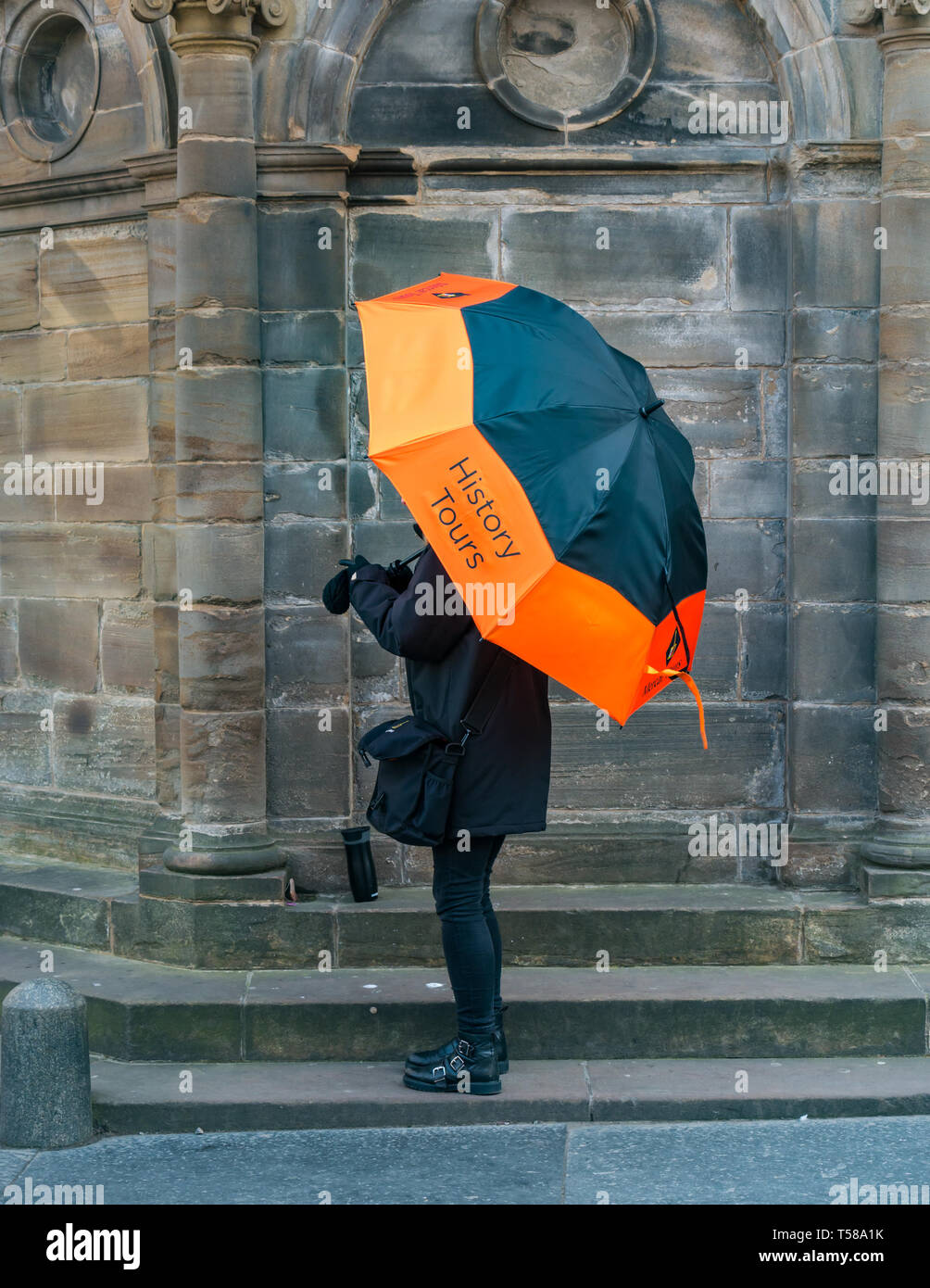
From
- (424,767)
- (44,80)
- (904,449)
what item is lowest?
(424,767)

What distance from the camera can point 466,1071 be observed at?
18.0ft

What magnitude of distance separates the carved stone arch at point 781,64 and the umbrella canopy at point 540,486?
2.06m

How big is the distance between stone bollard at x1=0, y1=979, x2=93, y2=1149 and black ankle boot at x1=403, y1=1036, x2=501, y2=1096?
1.13 metres

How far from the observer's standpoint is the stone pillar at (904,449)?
248 inches

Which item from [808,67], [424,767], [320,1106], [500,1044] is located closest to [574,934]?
[500,1044]

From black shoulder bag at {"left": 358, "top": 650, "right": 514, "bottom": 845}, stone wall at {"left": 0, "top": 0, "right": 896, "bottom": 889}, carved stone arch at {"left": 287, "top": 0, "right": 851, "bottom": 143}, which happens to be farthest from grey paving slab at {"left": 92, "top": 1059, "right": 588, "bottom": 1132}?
carved stone arch at {"left": 287, "top": 0, "right": 851, "bottom": 143}

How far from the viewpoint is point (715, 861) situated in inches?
265

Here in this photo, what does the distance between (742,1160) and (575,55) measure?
4423mm

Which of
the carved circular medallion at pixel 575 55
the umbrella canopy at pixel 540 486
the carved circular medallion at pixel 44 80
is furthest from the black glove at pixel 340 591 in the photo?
the carved circular medallion at pixel 44 80

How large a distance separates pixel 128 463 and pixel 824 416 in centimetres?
302

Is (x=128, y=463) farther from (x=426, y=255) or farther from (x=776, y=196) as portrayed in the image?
(x=776, y=196)

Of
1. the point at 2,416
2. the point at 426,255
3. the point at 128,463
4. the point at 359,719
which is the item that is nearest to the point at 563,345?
the point at 426,255

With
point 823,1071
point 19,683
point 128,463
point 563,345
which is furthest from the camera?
point 19,683

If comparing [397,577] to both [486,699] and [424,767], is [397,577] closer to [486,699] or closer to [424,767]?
[486,699]
